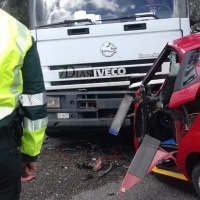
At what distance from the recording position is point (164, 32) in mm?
5207

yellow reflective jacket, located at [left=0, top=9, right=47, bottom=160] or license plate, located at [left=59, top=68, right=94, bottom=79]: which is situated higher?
yellow reflective jacket, located at [left=0, top=9, right=47, bottom=160]

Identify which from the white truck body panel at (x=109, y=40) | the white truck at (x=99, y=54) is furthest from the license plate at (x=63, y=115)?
the white truck body panel at (x=109, y=40)

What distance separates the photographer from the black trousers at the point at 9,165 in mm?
2121

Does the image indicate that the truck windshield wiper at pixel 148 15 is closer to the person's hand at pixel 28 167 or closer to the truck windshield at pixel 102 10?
the truck windshield at pixel 102 10

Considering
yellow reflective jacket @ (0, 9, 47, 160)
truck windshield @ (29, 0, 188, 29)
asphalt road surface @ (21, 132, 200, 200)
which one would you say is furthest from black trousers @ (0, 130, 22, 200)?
truck windshield @ (29, 0, 188, 29)

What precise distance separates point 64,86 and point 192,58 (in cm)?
217

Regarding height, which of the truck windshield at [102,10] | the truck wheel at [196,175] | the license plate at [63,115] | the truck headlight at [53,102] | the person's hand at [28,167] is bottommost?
the truck wheel at [196,175]

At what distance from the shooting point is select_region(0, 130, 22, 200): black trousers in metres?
2.12

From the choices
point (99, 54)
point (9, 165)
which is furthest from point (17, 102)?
point (99, 54)

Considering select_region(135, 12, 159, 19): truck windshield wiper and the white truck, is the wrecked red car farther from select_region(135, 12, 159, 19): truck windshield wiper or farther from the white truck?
select_region(135, 12, 159, 19): truck windshield wiper

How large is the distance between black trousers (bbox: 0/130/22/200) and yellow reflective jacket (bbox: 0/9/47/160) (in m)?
0.12

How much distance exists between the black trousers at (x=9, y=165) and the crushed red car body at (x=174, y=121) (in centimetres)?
157

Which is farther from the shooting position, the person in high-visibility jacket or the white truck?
the white truck

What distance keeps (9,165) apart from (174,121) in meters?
2.01
